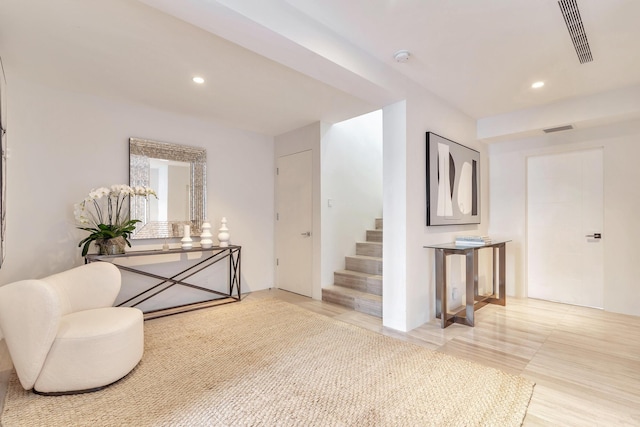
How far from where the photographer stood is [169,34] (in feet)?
7.18

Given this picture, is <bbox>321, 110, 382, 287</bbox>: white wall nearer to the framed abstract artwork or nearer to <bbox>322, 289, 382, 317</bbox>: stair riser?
<bbox>322, 289, 382, 317</bbox>: stair riser

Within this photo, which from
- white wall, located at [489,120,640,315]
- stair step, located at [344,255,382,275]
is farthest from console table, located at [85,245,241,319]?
white wall, located at [489,120,640,315]

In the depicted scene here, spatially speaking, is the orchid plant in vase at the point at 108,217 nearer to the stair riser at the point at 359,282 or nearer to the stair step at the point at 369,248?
the stair riser at the point at 359,282

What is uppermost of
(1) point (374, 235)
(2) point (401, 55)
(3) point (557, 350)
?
(2) point (401, 55)

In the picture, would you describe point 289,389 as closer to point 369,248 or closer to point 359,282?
point 359,282

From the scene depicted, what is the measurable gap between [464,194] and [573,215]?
57.1 inches

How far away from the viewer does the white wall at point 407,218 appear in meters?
2.95

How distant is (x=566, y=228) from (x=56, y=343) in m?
5.22

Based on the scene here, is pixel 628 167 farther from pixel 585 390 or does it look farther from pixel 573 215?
pixel 585 390

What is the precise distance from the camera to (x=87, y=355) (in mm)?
1882

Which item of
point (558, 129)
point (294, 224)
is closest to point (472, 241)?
point (558, 129)

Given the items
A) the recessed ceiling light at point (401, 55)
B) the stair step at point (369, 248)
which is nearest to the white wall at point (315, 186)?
the stair step at point (369, 248)

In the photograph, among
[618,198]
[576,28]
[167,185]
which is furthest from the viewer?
[167,185]

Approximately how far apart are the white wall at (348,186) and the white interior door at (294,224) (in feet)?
0.83
